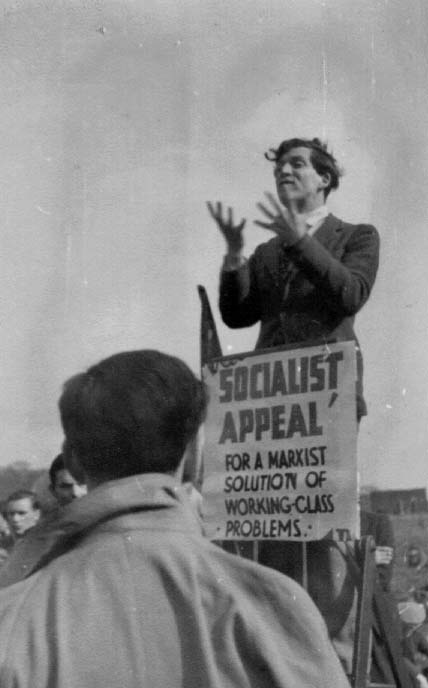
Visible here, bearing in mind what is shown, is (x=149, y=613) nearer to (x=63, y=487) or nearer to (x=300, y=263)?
(x=63, y=487)

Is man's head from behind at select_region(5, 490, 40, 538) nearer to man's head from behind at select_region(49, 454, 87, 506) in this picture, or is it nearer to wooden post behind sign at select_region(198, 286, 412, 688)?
man's head from behind at select_region(49, 454, 87, 506)

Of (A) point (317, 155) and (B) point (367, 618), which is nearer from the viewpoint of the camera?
(B) point (367, 618)

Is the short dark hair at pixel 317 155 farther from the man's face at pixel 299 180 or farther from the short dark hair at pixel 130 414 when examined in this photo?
the short dark hair at pixel 130 414

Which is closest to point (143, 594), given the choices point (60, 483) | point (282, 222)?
point (60, 483)

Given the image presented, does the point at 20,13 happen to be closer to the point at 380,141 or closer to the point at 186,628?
the point at 380,141

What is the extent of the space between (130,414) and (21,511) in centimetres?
237

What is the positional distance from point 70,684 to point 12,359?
1.82m

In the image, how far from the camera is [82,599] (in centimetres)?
135

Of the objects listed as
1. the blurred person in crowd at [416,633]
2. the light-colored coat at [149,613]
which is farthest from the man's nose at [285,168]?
the light-colored coat at [149,613]

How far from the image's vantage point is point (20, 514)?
12.2 feet

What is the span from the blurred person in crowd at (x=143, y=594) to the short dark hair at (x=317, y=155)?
2.17 meters

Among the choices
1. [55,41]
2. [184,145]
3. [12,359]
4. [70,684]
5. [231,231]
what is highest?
[55,41]

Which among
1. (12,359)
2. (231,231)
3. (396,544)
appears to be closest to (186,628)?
(12,359)

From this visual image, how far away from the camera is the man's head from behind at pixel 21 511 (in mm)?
3686
